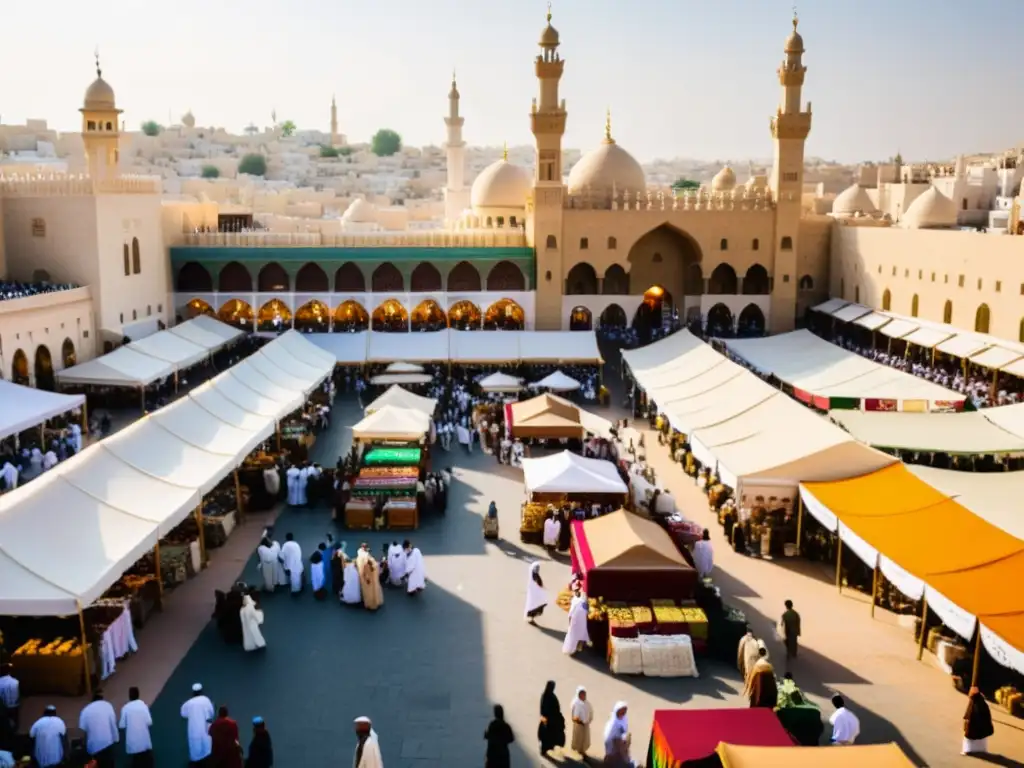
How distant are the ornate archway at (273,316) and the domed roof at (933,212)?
18572 millimetres

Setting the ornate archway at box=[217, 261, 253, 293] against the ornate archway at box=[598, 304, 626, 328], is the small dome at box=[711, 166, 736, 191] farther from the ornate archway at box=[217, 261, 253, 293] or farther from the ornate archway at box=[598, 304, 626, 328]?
the ornate archway at box=[217, 261, 253, 293]

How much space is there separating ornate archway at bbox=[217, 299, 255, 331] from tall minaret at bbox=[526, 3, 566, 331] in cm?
859

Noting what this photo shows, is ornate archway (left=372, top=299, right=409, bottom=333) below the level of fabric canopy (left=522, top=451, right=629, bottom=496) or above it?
above

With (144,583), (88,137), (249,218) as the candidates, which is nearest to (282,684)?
(144,583)

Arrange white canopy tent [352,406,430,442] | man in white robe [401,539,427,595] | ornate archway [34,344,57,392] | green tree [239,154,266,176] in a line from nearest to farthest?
man in white robe [401,539,427,595] < white canopy tent [352,406,430,442] < ornate archway [34,344,57,392] < green tree [239,154,266,176]

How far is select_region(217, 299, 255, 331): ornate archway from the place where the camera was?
100 ft

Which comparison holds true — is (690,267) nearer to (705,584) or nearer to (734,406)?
(734,406)

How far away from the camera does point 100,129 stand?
88.2 feet

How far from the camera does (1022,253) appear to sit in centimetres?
2055

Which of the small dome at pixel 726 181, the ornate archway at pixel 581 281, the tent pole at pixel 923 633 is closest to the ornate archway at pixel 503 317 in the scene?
the ornate archway at pixel 581 281

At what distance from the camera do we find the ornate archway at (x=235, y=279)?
30.9m

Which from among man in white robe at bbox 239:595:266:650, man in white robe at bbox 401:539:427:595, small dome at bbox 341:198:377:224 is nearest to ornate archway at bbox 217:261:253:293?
small dome at bbox 341:198:377:224

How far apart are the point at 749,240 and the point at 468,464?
611 inches

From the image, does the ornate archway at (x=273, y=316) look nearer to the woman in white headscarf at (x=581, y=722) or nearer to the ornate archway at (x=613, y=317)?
the ornate archway at (x=613, y=317)
